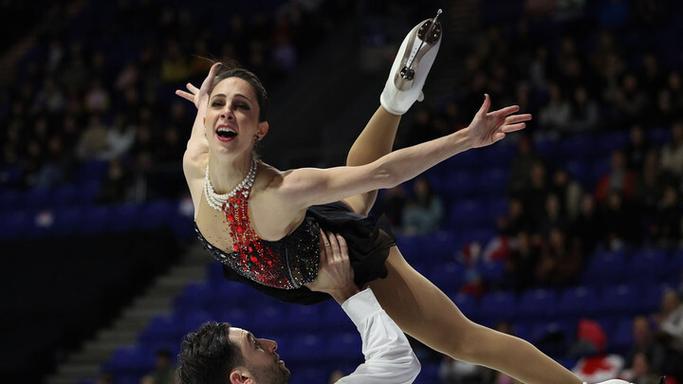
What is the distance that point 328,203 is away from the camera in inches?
195

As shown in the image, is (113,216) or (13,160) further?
(13,160)

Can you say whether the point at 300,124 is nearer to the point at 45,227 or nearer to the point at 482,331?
the point at 45,227

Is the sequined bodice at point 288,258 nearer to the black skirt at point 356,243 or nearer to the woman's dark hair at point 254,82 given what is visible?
the black skirt at point 356,243

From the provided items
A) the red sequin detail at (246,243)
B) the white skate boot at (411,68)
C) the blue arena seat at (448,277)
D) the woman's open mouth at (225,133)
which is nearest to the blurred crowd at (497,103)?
the blue arena seat at (448,277)

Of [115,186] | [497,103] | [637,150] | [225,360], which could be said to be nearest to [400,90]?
[225,360]

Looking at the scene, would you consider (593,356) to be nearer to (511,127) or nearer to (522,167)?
(522,167)

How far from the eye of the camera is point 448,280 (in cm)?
1091

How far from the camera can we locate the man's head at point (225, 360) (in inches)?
171

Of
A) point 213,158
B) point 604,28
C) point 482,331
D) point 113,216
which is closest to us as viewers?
point 213,158

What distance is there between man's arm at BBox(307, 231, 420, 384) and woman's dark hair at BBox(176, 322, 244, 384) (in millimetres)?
466

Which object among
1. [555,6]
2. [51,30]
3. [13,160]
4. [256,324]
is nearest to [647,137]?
[555,6]

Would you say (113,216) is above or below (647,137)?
above

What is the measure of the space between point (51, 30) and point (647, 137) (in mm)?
10937

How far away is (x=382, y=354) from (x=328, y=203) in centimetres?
93
